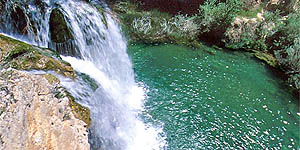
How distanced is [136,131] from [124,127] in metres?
0.41

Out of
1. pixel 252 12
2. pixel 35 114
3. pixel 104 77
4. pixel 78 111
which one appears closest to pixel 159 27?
pixel 104 77

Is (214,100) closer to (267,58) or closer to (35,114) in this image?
(267,58)

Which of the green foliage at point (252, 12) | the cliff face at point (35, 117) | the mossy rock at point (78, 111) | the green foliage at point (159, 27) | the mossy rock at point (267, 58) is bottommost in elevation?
the mossy rock at point (267, 58)

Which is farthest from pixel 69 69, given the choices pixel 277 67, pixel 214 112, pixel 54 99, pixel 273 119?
pixel 277 67

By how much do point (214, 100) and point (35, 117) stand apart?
5.89m

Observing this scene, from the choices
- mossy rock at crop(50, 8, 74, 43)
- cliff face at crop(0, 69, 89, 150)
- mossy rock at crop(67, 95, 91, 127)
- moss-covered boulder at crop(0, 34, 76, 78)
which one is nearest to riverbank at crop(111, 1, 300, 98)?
mossy rock at crop(50, 8, 74, 43)

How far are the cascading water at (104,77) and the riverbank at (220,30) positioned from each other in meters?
2.58

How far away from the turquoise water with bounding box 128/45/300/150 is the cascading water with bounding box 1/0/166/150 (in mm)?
461

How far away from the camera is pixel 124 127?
17.9 feet

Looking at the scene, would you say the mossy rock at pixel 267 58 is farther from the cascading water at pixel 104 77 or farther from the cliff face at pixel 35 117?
the cliff face at pixel 35 117

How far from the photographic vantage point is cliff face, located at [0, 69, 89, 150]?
88.7 inches

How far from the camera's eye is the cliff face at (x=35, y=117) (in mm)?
2252

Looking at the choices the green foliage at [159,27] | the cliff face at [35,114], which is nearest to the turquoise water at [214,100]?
the green foliage at [159,27]

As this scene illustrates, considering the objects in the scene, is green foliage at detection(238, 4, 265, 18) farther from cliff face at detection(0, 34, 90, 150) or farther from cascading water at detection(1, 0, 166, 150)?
cliff face at detection(0, 34, 90, 150)
